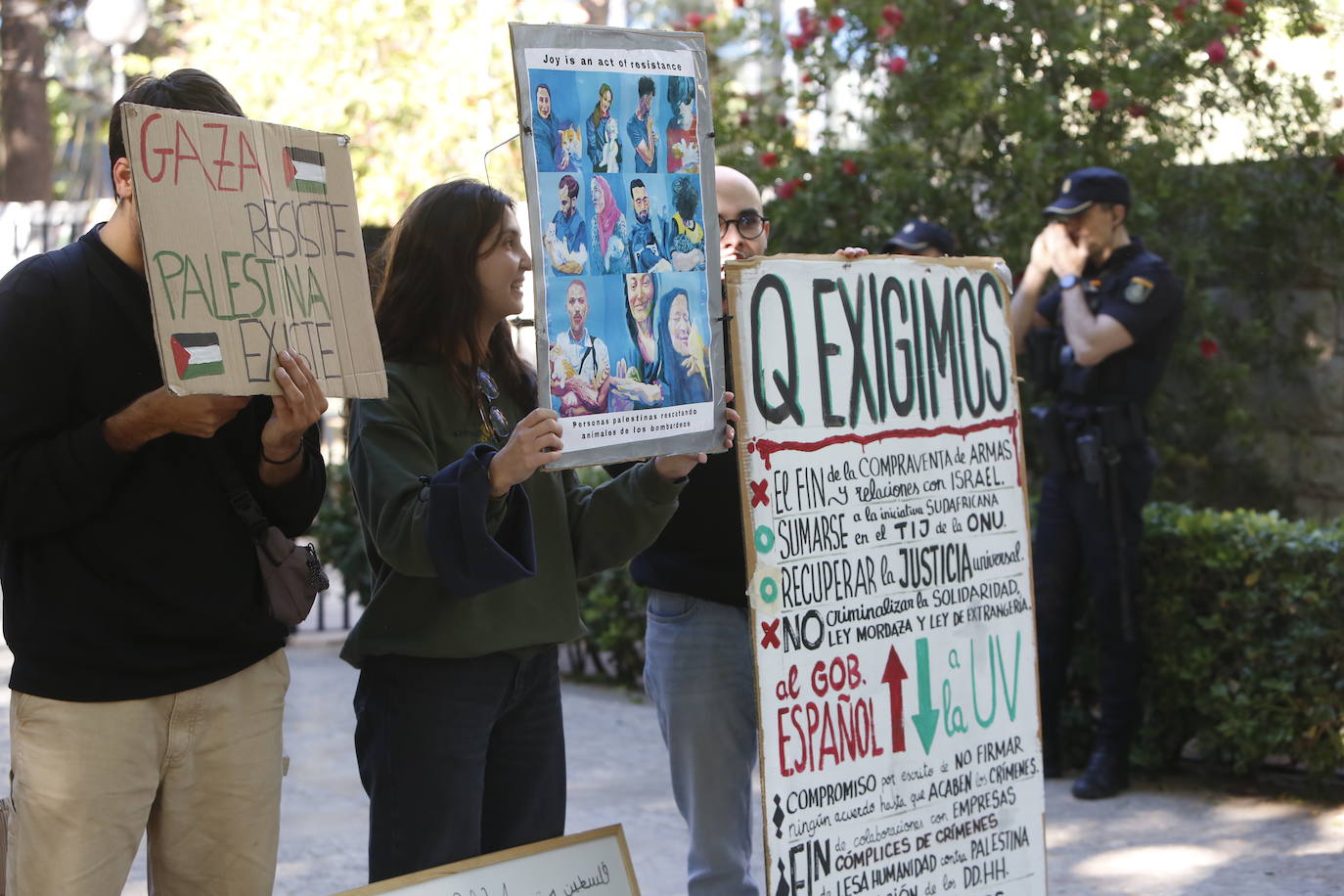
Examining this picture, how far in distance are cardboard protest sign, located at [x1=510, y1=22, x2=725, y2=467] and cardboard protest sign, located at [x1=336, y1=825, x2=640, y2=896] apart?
726mm

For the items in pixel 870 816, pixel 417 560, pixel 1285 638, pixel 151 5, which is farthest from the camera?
pixel 151 5

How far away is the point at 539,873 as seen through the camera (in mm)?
2600

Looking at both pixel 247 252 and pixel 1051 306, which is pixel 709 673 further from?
pixel 1051 306

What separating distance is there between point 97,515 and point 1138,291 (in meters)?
3.67

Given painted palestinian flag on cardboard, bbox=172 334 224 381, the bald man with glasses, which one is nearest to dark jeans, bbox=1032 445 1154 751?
the bald man with glasses

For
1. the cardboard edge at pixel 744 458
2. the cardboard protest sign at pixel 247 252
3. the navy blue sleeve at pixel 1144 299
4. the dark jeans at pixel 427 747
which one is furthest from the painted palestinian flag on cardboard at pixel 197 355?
the navy blue sleeve at pixel 1144 299

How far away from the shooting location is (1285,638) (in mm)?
4875

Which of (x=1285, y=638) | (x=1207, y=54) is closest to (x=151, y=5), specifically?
(x=1207, y=54)

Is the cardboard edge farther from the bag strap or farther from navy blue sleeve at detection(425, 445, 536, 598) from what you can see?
the bag strap

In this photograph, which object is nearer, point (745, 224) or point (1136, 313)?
point (745, 224)

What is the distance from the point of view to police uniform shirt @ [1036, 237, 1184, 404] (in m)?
4.95

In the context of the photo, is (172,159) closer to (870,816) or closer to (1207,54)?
(870,816)

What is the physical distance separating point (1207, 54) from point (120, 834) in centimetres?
542

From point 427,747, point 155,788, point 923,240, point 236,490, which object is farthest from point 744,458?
point 923,240
